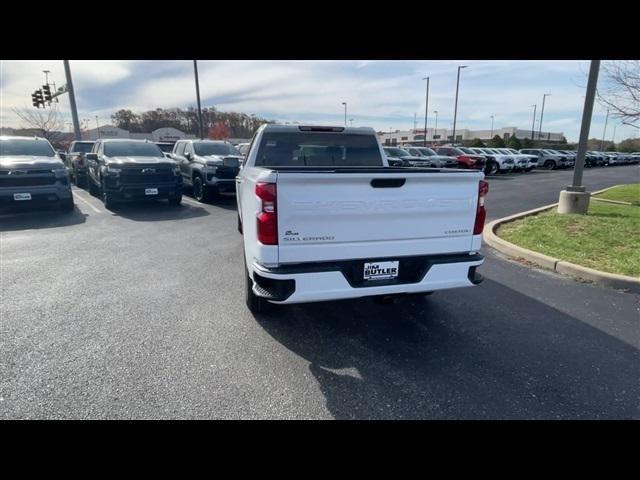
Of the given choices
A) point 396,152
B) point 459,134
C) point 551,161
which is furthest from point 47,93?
point 459,134

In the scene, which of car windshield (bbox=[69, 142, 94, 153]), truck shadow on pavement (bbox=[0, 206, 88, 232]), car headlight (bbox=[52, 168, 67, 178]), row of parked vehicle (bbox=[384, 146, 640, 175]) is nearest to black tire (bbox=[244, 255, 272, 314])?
truck shadow on pavement (bbox=[0, 206, 88, 232])

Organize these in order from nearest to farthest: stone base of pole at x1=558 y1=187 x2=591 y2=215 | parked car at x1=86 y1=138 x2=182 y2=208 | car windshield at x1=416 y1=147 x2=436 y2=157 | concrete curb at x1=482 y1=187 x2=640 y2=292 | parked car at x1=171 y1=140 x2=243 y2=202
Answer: concrete curb at x1=482 y1=187 x2=640 y2=292 → stone base of pole at x1=558 y1=187 x2=591 y2=215 → parked car at x1=86 y1=138 x2=182 y2=208 → parked car at x1=171 y1=140 x2=243 y2=202 → car windshield at x1=416 y1=147 x2=436 y2=157

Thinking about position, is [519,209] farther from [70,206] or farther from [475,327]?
[70,206]

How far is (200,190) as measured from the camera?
38.4 feet

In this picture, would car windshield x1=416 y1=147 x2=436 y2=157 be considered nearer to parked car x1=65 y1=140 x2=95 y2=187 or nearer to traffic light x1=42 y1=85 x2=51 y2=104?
parked car x1=65 y1=140 x2=95 y2=187

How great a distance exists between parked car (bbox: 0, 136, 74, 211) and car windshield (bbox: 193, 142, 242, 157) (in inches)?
158

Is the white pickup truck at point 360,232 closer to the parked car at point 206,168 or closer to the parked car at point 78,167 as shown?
the parked car at point 206,168

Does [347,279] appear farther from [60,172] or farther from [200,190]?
[200,190]

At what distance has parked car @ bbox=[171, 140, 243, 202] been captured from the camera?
1130 cm

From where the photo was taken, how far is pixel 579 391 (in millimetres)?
2744

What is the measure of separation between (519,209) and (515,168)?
19.0 meters

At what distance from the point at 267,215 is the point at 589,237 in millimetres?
6417
